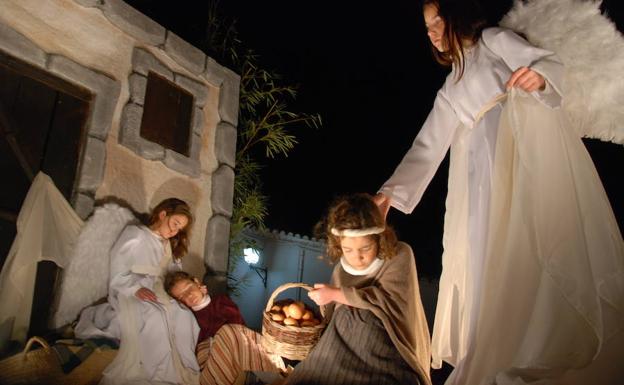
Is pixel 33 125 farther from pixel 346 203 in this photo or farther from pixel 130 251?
pixel 346 203

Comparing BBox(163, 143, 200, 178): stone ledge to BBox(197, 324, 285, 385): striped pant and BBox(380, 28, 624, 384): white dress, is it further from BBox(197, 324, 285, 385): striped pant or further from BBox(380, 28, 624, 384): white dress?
BBox(380, 28, 624, 384): white dress

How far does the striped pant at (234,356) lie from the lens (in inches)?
153

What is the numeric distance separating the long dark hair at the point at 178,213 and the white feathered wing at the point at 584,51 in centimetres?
294

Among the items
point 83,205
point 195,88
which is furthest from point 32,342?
point 195,88

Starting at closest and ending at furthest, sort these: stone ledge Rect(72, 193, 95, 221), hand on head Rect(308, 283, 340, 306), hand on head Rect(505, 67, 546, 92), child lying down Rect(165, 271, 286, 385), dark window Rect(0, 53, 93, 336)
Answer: hand on head Rect(505, 67, 546, 92)
hand on head Rect(308, 283, 340, 306)
dark window Rect(0, 53, 93, 336)
stone ledge Rect(72, 193, 95, 221)
child lying down Rect(165, 271, 286, 385)

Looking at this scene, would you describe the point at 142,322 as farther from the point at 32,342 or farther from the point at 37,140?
the point at 37,140

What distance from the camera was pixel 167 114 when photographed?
4723 mm

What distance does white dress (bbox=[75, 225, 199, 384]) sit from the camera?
3502 millimetres

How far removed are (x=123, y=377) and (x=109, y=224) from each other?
1215 mm

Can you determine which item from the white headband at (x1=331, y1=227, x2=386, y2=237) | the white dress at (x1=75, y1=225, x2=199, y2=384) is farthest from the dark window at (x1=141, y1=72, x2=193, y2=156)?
the white headband at (x1=331, y1=227, x2=386, y2=237)

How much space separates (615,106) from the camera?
2.91 m

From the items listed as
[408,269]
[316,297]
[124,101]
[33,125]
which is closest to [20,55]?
[33,125]

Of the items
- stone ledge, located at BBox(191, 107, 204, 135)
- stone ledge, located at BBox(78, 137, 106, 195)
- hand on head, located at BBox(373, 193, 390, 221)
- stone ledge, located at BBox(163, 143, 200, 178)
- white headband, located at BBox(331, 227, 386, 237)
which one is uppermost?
stone ledge, located at BBox(191, 107, 204, 135)

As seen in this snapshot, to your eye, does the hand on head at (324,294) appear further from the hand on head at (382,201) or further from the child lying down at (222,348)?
the child lying down at (222,348)
